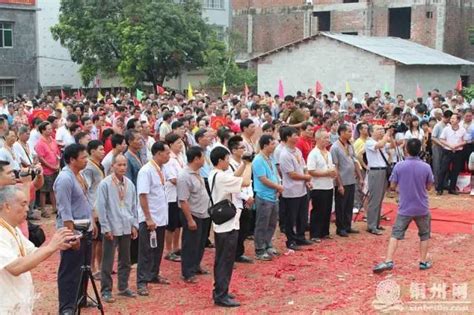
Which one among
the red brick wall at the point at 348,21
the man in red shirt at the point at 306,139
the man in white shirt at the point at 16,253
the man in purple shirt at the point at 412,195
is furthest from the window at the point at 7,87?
the man in white shirt at the point at 16,253

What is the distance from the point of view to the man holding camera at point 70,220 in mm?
6043

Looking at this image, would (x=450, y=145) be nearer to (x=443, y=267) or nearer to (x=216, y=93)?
(x=443, y=267)

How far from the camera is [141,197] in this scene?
6.72 m

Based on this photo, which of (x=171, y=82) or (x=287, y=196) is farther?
(x=171, y=82)

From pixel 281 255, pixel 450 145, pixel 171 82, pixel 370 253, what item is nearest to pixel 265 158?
pixel 281 255

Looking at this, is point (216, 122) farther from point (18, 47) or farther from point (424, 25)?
point (424, 25)

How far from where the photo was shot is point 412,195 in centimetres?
740

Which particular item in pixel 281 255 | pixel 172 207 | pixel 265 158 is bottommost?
pixel 281 255

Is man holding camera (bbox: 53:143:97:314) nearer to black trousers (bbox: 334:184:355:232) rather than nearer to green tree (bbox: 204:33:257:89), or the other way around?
black trousers (bbox: 334:184:355:232)

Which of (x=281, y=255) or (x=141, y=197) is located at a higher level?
(x=141, y=197)

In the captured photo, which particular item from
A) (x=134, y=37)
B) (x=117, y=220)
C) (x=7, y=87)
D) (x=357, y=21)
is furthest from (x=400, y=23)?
(x=117, y=220)

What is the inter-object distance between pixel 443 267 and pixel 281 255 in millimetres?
2041

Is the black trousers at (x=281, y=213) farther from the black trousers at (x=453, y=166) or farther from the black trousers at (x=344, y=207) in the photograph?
the black trousers at (x=453, y=166)

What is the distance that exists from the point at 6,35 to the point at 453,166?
82.4ft
